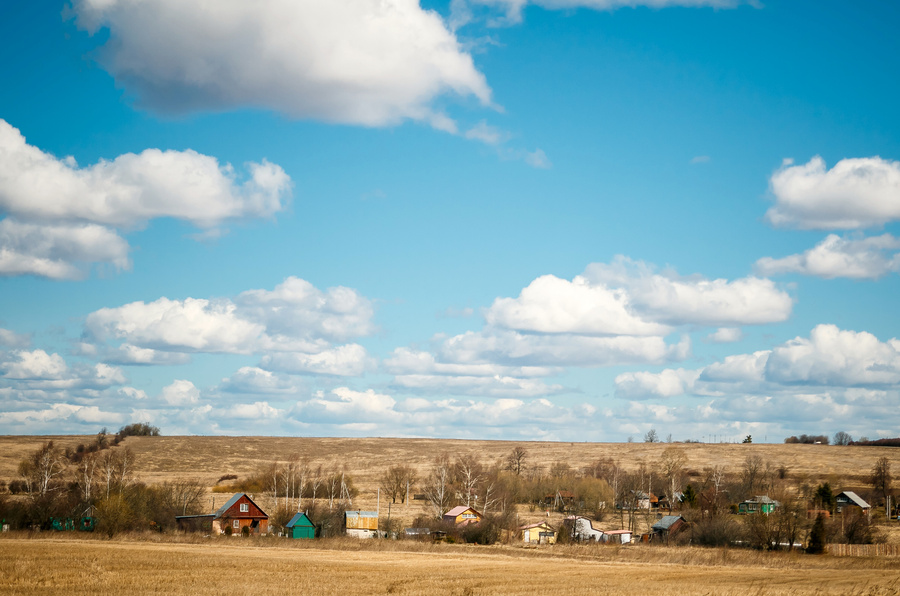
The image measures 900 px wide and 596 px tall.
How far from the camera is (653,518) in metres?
117

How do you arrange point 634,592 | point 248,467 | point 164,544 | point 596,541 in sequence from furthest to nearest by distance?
point 248,467
point 596,541
point 164,544
point 634,592

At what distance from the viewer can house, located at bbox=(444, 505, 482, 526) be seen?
88863 millimetres

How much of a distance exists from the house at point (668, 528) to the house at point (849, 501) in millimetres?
31860

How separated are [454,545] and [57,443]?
469 feet

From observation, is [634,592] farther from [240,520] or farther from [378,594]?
[240,520]

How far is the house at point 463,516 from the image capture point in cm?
8886

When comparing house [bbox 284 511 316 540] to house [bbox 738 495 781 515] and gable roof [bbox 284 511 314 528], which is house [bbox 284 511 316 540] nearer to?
gable roof [bbox 284 511 314 528]

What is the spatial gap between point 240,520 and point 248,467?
79019 millimetres

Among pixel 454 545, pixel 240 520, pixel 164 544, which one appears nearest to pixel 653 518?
pixel 454 545

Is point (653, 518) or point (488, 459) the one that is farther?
point (488, 459)

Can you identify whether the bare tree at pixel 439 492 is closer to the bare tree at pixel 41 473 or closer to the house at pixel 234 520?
the house at pixel 234 520

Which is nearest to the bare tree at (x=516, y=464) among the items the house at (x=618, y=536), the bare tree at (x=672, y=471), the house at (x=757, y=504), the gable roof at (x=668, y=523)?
the bare tree at (x=672, y=471)

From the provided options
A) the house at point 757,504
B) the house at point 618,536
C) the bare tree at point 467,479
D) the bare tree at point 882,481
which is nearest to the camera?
the house at point 618,536

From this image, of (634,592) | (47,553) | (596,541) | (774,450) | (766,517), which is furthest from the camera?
(774,450)
